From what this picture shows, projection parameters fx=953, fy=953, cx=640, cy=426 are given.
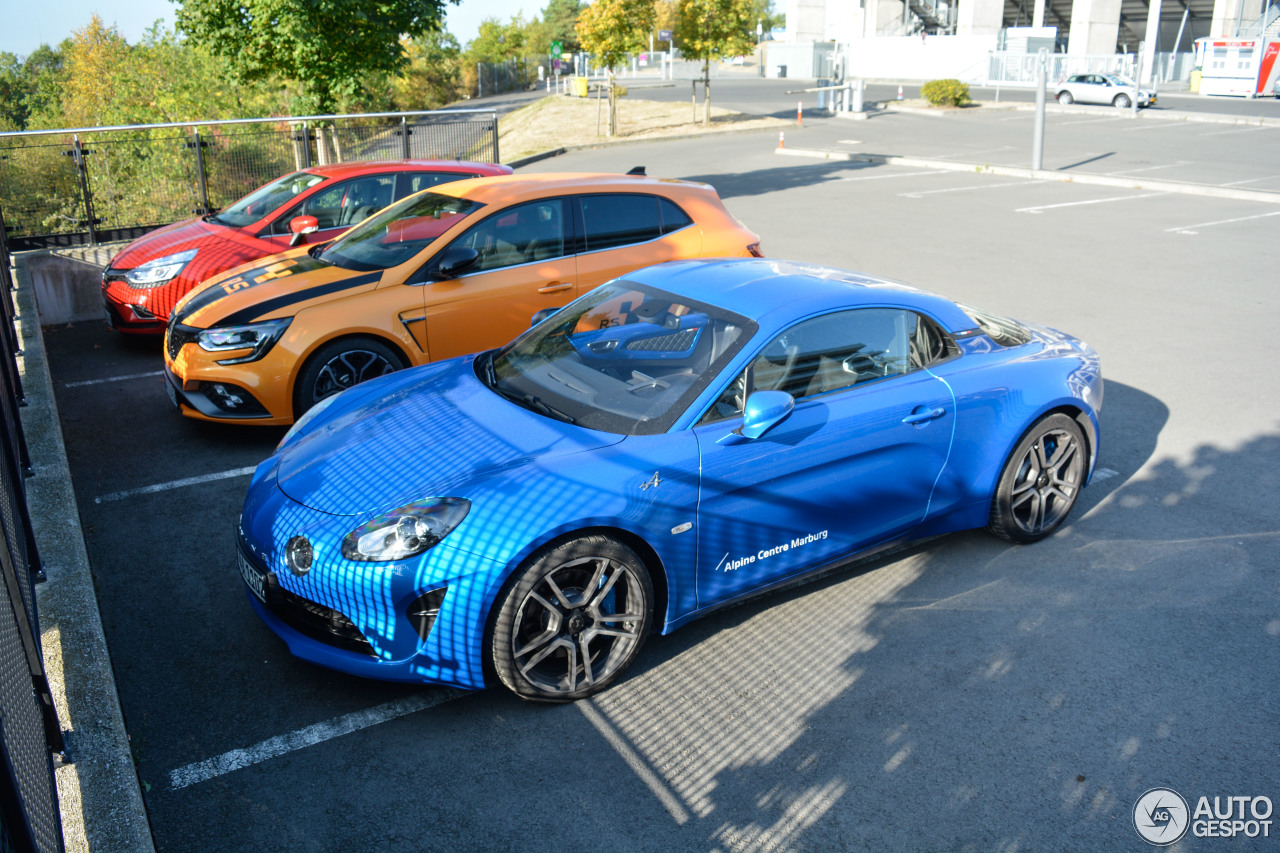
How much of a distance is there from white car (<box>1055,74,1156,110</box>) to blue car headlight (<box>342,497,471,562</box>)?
42.3 m

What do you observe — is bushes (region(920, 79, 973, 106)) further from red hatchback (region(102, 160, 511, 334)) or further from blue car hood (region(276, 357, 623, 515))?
blue car hood (region(276, 357, 623, 515))

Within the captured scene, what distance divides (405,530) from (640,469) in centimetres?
94

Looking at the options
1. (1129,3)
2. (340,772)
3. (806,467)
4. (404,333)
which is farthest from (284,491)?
(1129,3)

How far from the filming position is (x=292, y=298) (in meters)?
6.53

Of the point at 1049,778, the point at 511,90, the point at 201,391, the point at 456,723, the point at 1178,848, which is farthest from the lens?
the point at 511,90

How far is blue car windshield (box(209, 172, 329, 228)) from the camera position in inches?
381

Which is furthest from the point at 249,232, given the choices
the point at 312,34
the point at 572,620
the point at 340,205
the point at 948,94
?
the point at 948,94

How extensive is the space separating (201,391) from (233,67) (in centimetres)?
1170

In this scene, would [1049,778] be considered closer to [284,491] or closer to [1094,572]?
[1094,572]

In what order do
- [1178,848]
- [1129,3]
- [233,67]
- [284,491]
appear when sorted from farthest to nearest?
[1129,3]
[233,67]
[284,491]
[1178,848]

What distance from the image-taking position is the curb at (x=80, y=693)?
2844 millimetres

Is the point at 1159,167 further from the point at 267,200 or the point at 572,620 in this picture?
the point at 572,620

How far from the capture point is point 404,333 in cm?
665

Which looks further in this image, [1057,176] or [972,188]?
[1057,176]
